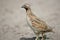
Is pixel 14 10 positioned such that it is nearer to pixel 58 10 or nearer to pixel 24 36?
pixel 24 36

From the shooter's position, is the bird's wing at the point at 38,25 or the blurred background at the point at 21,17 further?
the blurred background at the point at 21,17

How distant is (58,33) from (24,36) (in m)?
0.34

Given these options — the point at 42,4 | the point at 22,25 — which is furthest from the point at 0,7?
the point at 42,4

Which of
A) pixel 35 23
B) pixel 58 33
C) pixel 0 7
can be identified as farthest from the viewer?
pixel 0 7

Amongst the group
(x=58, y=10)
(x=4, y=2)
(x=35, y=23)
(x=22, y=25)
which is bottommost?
(x=35, y=23)

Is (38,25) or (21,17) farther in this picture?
(21,17)

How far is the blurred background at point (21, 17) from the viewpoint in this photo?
162 centimetres

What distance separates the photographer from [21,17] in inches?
64.9

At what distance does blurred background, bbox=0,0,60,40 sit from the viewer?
1.62 metres

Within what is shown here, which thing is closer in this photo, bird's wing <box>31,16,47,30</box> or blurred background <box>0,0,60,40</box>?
bird's wing <box>31,16,47,30</box>

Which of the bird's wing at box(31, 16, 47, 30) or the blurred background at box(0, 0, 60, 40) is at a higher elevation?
the blurred background at box(0, 0, 60, 40)

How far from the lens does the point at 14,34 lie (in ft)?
5.36

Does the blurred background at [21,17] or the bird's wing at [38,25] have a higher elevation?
the blurred background at [21,17]

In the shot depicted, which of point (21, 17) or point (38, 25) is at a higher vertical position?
point (21, 17)
